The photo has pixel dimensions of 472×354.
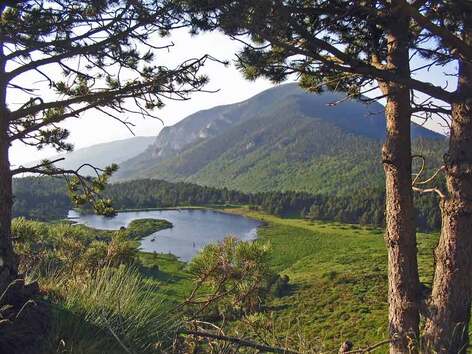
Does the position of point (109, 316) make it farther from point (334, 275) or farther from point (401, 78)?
point (334, 275)

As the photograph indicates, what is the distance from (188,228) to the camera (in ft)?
331

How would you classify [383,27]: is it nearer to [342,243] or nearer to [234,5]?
[234,5]

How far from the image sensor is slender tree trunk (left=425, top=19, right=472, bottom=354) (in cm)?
423

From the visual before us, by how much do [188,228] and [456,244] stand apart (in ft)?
322

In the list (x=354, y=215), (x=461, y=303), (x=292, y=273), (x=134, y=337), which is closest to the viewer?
(x=134, y=337)

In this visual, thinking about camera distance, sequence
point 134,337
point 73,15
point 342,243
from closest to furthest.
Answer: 1. point 134,337
2. point 73,15
3. point 342,243

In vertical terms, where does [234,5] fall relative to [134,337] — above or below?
above

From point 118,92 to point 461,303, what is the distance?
176 inches

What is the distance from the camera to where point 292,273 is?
60250mm

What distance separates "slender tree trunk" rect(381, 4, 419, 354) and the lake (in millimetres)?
61433

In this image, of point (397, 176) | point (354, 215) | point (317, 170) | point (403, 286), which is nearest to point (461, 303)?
point (403, 286)

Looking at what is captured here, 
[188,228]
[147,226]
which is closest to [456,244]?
[147,226]

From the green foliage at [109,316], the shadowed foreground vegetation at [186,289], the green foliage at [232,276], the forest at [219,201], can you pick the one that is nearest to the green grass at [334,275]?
the shadowed foreground vegetation at [186,289]

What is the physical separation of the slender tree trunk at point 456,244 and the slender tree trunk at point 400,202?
32cm
